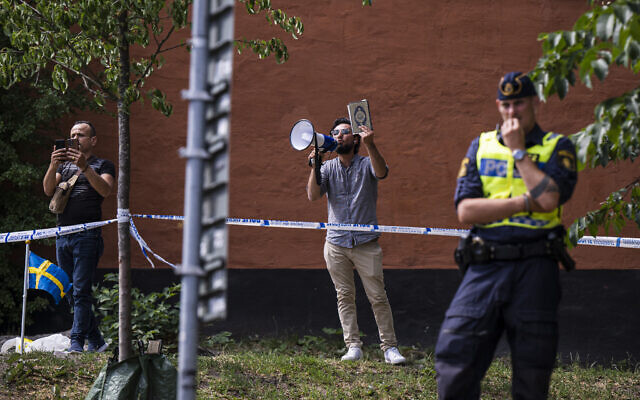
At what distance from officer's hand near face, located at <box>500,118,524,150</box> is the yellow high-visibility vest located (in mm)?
139

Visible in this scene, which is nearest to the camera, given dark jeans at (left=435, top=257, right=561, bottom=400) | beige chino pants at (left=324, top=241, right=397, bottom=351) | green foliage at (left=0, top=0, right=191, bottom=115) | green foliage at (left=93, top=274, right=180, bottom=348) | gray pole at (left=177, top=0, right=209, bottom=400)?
gray pole at (left=177, top=0, right=209, bottom=400)

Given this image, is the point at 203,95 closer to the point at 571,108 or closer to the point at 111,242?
the point at 111,242

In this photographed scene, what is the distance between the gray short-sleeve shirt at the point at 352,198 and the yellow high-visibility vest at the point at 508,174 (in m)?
2.65

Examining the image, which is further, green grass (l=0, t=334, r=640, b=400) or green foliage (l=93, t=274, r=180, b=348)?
green foliage (l=93, t=274, r=180, b=348)

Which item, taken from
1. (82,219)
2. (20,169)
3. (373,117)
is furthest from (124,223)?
(373,117)

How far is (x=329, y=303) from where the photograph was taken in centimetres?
761

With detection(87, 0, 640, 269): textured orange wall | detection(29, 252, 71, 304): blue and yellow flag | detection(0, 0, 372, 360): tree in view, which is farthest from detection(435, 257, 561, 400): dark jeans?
detection(87, 0, 640, 269): textured orange wall

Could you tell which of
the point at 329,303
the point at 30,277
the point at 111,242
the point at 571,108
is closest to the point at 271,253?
the point at 329,303

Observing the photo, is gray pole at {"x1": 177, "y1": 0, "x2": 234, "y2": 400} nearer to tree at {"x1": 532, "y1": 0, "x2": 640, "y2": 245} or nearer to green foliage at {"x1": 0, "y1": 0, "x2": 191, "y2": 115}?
tree at {"x1": 532, "y1": 0, "x2": 640, "y2": 245}

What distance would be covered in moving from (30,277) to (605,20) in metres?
5.16

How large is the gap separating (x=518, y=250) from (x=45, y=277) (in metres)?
4.41

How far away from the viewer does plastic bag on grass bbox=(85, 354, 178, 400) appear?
426 cm

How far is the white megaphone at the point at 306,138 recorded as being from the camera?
5926 mm

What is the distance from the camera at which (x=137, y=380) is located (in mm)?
4328
